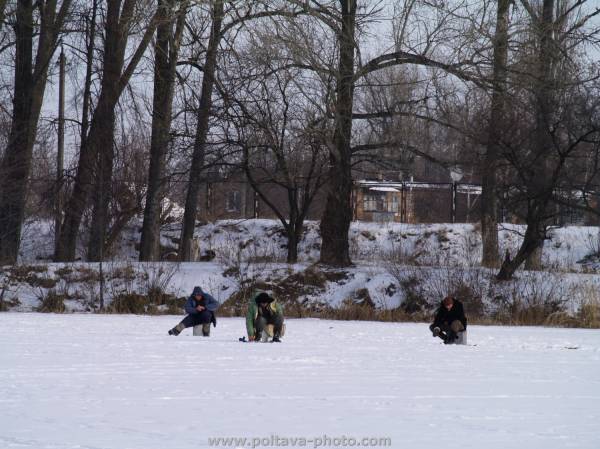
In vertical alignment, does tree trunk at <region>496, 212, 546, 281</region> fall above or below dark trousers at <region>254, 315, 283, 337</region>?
above

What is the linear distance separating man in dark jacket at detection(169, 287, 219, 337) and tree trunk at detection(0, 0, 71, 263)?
1144 centimetres

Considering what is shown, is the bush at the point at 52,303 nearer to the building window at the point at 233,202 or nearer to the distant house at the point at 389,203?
the distant house at the point at 389,203

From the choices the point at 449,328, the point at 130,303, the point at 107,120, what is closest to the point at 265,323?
the point at 449,328

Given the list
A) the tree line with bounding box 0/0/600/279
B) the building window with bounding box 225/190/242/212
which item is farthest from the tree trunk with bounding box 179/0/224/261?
the building window with bounding box 225/190/242/212

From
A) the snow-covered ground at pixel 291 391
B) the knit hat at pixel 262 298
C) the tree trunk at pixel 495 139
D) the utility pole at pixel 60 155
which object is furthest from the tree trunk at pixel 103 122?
the knit hat at pixel 262 298

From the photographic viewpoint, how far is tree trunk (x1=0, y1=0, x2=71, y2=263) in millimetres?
27359

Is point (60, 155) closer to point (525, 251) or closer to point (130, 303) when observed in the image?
point (130, 303)

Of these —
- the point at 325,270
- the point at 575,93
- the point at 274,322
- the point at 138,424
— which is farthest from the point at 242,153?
the point at 138,424

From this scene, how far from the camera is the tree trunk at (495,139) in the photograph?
22875 millimetres

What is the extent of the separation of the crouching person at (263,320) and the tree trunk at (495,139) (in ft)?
31.4

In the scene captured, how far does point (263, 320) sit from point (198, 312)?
53.1 inches

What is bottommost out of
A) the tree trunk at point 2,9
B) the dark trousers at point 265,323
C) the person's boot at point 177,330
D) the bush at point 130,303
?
the person's boot at point 177,330

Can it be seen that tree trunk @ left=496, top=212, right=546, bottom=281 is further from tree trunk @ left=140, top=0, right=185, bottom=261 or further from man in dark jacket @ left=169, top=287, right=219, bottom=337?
man in dark jacket @ left=169, top=287, right=219, bottom=337

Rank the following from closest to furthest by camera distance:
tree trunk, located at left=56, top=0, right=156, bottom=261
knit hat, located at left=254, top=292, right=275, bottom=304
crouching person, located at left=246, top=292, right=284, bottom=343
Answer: knit hat, located at left=254, top=292, right=275, bottom=304, crouching person, located at left=246, top=292, right=284, bottom=343, tree trunk, located at left=56, top=0, right=156, bottom=261
